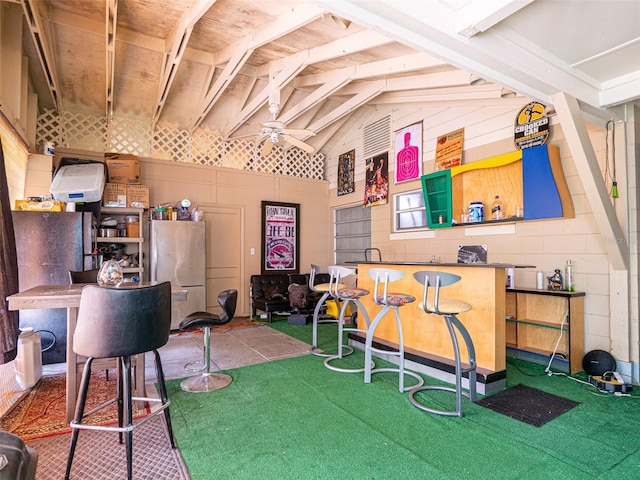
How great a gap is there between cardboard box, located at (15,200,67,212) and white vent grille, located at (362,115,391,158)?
4677 millimetres

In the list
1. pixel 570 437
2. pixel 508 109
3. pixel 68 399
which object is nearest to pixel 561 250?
pixel 508 109

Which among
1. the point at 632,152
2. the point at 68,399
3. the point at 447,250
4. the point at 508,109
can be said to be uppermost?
the point at 508,109

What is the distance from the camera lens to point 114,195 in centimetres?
516

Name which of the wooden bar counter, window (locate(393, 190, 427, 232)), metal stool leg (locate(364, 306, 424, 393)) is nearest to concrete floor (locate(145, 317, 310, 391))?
metal stool leg (locate(364, 306, 424, 393))

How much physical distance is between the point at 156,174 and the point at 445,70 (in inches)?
182

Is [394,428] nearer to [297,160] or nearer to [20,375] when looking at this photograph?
[20,375]

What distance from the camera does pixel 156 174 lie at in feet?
19.0

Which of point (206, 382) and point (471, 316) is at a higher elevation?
point (471, 316)

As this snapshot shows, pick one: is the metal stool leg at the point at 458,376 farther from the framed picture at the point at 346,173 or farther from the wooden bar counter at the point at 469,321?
the framed picture at the point at 346,173

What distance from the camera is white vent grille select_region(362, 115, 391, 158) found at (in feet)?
19.4

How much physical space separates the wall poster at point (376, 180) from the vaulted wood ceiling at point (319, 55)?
0.91 metres

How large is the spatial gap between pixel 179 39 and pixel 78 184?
2.31 meters

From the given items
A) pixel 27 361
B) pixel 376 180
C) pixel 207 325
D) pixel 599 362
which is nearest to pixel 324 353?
pixel 207 325

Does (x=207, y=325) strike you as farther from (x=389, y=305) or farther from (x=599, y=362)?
(x=599, y=362)
